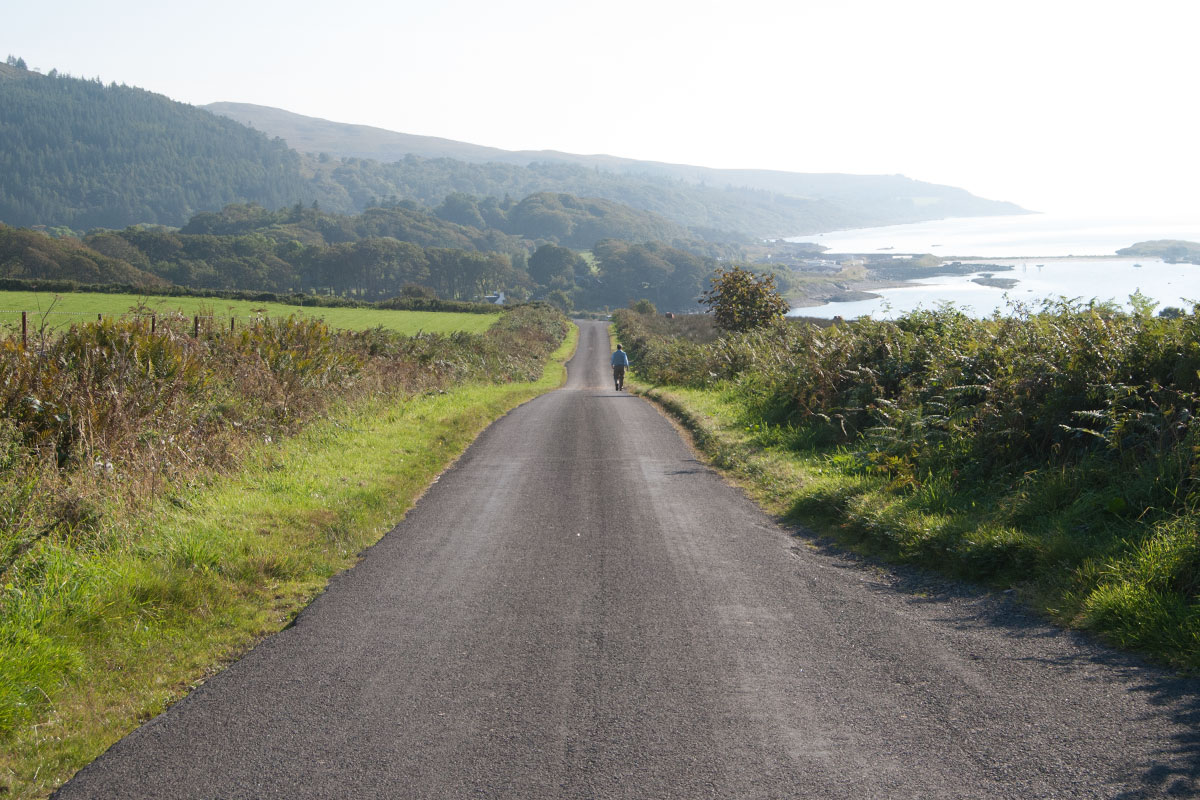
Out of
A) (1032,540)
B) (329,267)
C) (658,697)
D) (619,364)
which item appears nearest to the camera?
(658,697)

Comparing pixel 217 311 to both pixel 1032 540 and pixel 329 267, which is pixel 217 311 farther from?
pixel 329 267

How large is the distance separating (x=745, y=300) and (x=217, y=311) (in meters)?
30.9

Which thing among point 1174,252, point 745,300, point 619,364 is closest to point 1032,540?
point 619,364

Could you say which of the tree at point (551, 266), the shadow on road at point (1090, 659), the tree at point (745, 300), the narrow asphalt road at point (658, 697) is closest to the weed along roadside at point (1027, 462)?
the shadow on road at point (1090, 659)

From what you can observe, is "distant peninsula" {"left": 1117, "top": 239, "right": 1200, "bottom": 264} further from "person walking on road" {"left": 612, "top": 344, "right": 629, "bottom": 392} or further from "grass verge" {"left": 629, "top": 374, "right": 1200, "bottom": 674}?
"grass verge" {"left": 629, "top": 374, "right": 1200, "bottom": 674}

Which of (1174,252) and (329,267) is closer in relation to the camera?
(1174,252)

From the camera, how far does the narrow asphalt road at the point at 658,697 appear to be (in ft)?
11.8

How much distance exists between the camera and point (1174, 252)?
139ft

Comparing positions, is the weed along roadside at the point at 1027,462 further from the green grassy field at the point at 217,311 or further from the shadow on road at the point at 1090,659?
the green grassy field at the point at 217,311

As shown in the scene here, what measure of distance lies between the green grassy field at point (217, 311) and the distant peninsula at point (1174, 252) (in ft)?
114

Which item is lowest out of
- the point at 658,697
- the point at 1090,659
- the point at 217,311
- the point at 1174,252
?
the point at 658,697

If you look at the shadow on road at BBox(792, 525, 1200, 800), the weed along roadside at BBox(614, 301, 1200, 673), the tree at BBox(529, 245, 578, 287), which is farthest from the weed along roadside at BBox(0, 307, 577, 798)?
the tree at BBox(529, 245, 578, 287)

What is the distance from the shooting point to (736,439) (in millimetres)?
14055

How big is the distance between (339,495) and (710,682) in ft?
18.9
